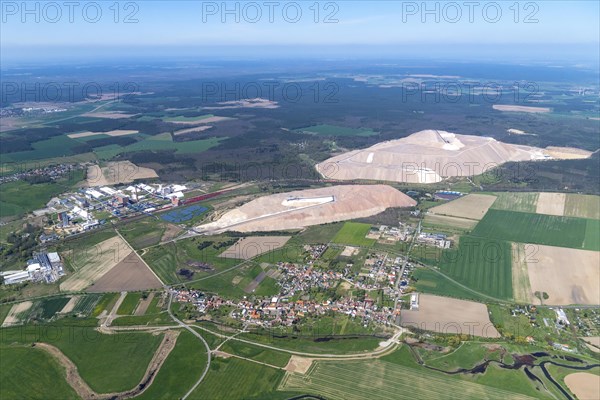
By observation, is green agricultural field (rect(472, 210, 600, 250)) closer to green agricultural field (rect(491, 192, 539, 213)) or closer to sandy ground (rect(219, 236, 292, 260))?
green agricultural field (rect(491, 192, 539, 213))

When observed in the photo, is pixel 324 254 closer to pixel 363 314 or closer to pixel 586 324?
pixel 363 314

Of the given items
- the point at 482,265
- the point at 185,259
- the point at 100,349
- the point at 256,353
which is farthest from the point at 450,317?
the point at 100,349

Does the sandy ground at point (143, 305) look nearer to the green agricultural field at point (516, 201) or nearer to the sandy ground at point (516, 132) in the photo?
the green agricultural field at point (516, 201)

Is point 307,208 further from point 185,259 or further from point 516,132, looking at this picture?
point 516,132

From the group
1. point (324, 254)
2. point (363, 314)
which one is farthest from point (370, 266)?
point (363, 314)

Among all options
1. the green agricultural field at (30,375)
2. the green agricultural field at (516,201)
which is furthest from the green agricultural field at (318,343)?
the green agricultural field at (516,201)

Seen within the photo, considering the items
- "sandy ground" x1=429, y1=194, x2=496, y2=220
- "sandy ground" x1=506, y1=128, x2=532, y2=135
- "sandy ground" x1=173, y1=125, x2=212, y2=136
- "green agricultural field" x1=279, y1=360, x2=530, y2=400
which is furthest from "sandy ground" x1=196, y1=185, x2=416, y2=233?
"sandy ground" x1=506, y1=128, x2=532, y2=135
